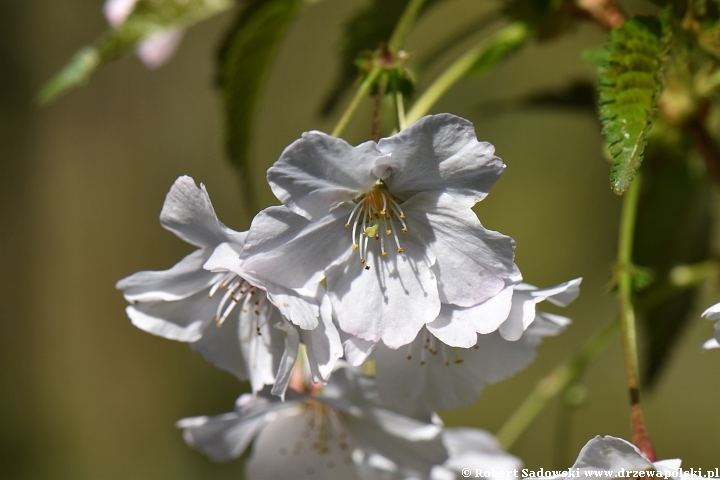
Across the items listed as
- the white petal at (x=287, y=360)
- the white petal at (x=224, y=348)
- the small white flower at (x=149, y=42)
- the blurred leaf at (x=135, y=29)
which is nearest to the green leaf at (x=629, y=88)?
the white petal at (x=287, y=360)

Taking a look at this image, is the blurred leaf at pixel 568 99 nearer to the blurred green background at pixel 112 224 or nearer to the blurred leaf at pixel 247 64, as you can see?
the blurred leaf at pixel 247 64

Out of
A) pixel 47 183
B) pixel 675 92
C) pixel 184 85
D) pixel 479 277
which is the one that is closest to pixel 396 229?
pixel 479 277

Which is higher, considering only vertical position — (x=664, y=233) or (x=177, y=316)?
(x=664, y=233)

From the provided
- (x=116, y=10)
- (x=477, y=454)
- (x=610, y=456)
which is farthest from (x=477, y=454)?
(x=116, y=10)

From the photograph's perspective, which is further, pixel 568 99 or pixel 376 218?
pixel 568 99

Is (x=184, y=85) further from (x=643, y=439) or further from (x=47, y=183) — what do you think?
(x=643, y=439)

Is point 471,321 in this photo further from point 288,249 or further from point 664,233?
point 664,233
